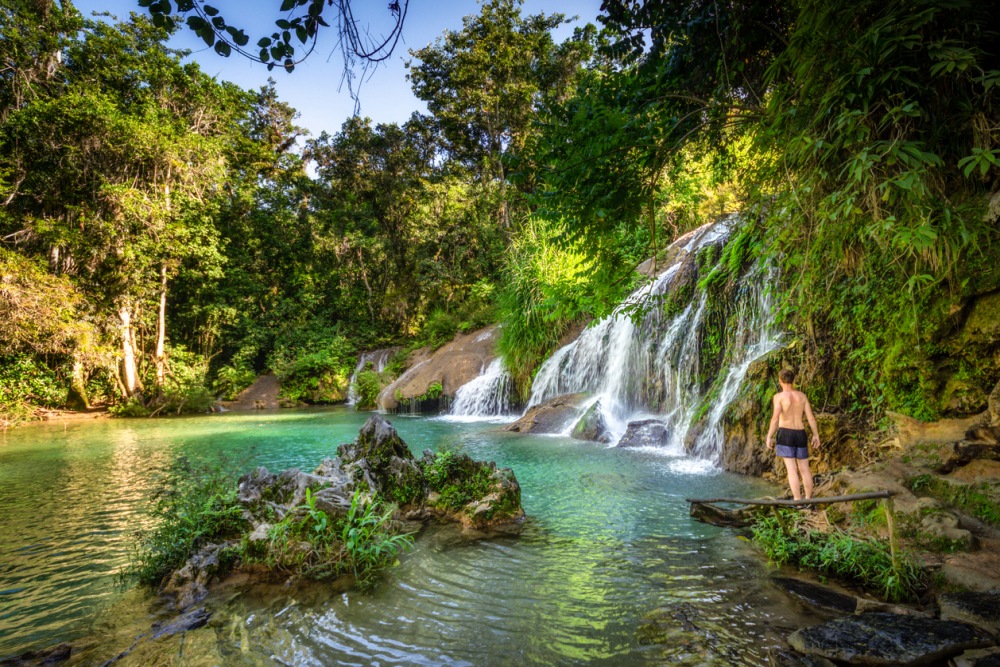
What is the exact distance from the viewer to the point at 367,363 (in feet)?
71.8

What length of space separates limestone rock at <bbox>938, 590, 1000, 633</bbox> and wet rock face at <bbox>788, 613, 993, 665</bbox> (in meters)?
0.08

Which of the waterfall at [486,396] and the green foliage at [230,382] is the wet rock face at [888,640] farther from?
the green foliage at [230,382]

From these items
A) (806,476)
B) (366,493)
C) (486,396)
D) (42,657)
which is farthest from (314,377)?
(806,476)

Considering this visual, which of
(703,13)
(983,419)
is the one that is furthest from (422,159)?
(983,419)

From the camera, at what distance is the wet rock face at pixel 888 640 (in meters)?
2.24

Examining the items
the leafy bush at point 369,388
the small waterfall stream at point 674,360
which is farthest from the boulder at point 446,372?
the small waterfall stream at point 674,360

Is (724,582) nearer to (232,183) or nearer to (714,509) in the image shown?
(714,509)

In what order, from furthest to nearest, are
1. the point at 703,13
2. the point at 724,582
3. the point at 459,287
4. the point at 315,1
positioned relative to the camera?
the point at 459,287 < the point at 703,13 < the point at 724,582 < the point at 315,1

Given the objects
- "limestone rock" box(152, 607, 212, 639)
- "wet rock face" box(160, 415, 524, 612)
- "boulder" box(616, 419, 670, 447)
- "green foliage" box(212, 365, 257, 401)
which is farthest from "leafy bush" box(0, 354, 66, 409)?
"boulder" box(616, 419, 670, 447)

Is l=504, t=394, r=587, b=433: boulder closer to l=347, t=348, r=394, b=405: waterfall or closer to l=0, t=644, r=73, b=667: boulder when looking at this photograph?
l=0, t=644, r=73, b=667: boulder

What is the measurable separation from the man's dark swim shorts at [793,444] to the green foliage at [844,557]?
0.67 meters

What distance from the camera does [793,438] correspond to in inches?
185

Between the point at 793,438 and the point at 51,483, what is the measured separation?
10.2 meters

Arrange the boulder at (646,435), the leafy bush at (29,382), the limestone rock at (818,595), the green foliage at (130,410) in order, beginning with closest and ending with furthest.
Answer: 1. the limestone rock at (818,595)
2. the boulder at (646,435)
3. the leafy bush at (29,382)
4. the green foliage at (130,410)
